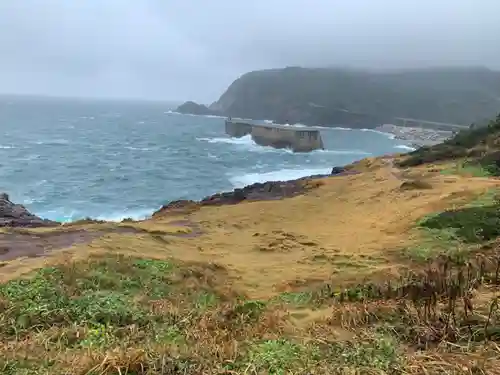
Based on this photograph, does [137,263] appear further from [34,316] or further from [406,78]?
[406,78]

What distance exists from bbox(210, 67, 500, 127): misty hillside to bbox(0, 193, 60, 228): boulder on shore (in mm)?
108898

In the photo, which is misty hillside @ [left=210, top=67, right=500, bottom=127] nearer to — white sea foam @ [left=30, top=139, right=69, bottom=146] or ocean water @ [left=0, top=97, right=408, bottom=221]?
ocean water @ [left=0, top=97, right=408, bottom=221]

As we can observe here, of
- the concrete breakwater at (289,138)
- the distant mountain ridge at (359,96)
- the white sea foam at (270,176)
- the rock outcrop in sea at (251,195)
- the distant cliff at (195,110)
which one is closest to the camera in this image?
the rock outcrop in sea at (251,195)

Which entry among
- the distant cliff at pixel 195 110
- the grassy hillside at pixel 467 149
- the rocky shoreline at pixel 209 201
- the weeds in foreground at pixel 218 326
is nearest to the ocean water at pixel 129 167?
the rocky shoreline at pixel 209 201

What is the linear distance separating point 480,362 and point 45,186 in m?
36.5

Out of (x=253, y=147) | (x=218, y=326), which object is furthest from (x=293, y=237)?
(x=253, y=147)

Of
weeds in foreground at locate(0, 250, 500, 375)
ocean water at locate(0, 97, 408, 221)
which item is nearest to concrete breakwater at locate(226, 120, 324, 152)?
ocean water at locate(0, 97, 408, 221)

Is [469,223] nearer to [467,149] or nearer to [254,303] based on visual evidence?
[254,303]

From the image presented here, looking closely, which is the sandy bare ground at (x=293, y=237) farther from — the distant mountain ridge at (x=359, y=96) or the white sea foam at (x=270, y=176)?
the distant mountain ridge at (x=359, y=96)

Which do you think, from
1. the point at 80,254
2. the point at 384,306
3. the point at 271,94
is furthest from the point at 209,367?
the point at 271,94

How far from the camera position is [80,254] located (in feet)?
31.7

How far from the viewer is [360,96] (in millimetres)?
145250

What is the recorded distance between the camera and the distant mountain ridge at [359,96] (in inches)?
5133

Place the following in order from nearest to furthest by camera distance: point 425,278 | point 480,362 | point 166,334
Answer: point 480,362 → point 166,334 → point 425,278
